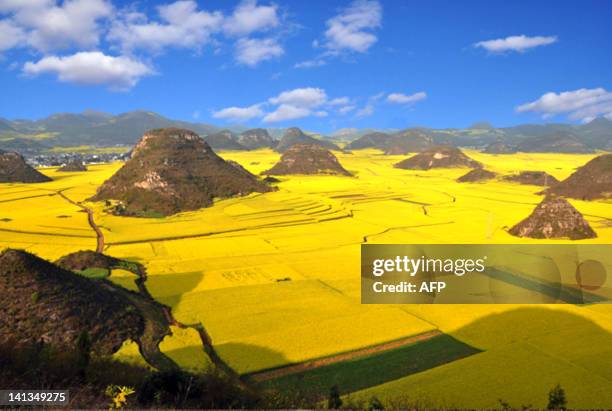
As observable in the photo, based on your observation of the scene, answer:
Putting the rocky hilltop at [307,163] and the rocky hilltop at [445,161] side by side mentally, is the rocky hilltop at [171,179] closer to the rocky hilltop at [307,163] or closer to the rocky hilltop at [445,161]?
the rocky hilltop at [307,163]

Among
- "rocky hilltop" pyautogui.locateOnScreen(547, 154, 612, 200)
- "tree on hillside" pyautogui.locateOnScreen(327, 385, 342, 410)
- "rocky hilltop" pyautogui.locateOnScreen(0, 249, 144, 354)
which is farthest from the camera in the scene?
"rocky hilltop" pyautogui.locateOnScreen(547, 154, 612, 200)

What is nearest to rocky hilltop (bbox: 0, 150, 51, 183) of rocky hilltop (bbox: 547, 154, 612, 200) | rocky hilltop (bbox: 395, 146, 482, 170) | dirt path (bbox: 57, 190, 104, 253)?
dirt path (bbox: 57, 190, 104, 253)

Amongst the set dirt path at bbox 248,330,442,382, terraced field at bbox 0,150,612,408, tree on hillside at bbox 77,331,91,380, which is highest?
tree on hillside at bbox 77,331,91,380

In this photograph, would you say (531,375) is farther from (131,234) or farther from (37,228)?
(37,228)

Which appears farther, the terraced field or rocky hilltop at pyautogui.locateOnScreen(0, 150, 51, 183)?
rocky hilltop at pyautogui.locateOnScreen(0, 150, 51, 183)

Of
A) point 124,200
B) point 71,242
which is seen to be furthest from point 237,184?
point 71,242

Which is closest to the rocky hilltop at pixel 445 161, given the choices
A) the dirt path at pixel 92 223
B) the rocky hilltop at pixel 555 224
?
the rocky hilltop at pixel 555 224

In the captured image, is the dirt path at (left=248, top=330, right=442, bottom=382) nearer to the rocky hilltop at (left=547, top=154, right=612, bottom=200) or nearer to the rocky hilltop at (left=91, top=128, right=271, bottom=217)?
the rocky hilltop at (left=91, top=128, right=271, bottom=217)

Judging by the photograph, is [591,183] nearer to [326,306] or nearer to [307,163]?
[307,163]
